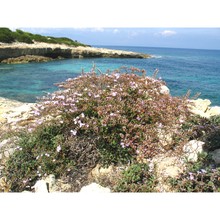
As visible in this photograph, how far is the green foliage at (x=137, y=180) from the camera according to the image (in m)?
4.14

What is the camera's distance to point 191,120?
5.82 metres

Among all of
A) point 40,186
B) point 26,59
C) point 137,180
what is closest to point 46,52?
point 26,59

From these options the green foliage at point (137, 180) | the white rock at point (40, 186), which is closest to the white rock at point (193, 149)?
the green foliage at point (137, 180)

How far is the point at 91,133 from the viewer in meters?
5.23

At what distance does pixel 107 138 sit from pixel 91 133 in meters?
0.31

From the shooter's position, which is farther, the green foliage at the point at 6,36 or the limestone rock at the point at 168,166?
the green foliage at the point at 6,36

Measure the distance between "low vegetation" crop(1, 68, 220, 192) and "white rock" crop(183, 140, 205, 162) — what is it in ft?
0.38

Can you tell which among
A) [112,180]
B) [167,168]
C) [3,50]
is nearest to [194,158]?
[167,168]

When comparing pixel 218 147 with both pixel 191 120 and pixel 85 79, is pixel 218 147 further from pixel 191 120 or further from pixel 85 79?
pixel 85 79

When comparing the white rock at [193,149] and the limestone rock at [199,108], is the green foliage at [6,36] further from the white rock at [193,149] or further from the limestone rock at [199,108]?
the white rock at [193,149]

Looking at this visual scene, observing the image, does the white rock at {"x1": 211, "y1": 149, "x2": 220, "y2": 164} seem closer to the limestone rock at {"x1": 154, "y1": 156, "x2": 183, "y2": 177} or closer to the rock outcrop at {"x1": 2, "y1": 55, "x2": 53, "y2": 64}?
the limestone rock at {"x1": 154, "y1": 156, "x2": 183, "y2": 177}

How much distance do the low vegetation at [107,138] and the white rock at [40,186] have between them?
0.21 meters

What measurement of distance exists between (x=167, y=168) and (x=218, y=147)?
1.08 m

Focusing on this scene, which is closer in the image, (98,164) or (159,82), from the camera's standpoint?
(98,164)
